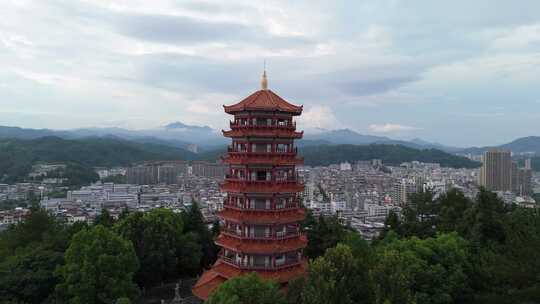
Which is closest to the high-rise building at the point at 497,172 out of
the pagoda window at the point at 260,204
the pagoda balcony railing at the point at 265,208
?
the pagoda balcony railing at the point at 265,208

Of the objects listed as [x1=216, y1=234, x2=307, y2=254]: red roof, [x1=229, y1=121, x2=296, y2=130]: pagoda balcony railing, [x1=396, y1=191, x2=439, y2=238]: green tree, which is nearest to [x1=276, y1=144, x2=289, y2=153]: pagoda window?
[x1=229, y1=121, x2=296, y2=130]: pagoda balcony railing

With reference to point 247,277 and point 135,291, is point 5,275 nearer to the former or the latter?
point 135,291

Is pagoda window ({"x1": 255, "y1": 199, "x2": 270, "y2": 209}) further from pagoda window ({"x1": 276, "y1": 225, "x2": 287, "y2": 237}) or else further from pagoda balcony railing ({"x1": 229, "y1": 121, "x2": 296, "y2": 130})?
pagoda balcony railing ({"x1": 229, "y1": 121, "x2": 296, "y2": 130})

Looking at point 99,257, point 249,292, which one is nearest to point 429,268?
point 249,292

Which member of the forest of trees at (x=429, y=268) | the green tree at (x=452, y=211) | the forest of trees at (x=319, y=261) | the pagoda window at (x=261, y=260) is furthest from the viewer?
the green tree at (x=452, y=211)

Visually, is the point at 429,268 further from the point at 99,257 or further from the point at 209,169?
the point at 209,169

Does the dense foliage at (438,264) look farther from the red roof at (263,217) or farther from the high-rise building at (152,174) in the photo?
the high-rise building at (152,174)
